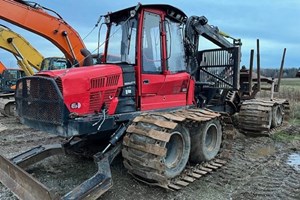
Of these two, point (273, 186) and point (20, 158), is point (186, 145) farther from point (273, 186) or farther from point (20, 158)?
point (20, 158)

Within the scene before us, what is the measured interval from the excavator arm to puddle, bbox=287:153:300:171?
8862mm

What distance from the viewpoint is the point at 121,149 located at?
16.3ft

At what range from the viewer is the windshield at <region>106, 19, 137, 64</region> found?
17.2 ft

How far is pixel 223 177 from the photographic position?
5.48 metres

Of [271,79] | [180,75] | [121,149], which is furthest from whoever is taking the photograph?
[271,79]

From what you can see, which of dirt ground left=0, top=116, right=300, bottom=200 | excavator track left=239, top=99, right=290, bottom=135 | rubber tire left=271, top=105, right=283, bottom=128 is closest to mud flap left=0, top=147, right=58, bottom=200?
dirt ground left=0, top=116, right=300, bottom=200

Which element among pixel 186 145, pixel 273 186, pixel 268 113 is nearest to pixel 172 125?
pixel 186 145

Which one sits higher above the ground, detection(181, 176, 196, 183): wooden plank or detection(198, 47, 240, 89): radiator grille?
detection(198, 47, 240, 89): radiator grille

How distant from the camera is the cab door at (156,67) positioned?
17.3 ft

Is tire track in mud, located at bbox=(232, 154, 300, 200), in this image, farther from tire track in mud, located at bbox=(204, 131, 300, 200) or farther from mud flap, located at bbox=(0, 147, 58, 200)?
mud flap, located at bbox=(0, 147, 58, 200)

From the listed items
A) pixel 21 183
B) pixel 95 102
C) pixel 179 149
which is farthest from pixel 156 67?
pixel 21 183

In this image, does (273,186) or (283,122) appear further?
(283,122)

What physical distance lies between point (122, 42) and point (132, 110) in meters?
1.18

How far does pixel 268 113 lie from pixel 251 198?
4.72 m
